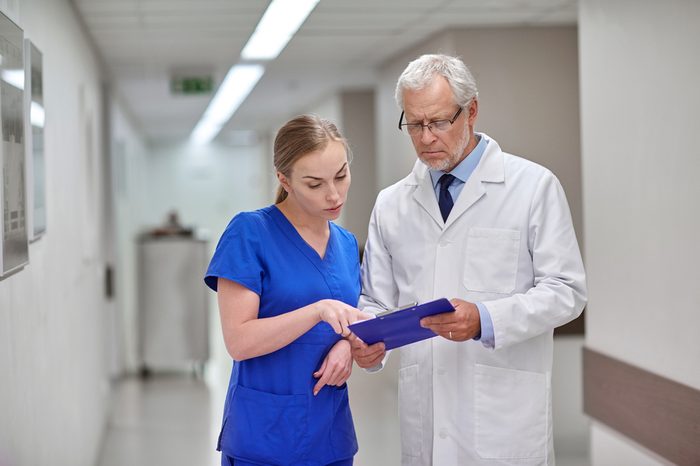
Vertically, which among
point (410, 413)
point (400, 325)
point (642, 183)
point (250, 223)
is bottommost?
point (410, 413)

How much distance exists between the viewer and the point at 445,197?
7.80 ft

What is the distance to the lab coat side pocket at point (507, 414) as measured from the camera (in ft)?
7.34

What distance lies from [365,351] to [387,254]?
39cm

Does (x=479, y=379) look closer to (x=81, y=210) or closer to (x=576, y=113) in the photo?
(x=81, y=210)

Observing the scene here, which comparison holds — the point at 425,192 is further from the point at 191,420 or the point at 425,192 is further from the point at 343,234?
the point at 191,420

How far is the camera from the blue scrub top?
207 cm

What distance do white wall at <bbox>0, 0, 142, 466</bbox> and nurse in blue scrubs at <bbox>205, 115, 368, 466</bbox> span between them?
2.30ft

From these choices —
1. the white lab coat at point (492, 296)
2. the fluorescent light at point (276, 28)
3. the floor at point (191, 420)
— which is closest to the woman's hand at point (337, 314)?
the white lab coat at point (492, 296)

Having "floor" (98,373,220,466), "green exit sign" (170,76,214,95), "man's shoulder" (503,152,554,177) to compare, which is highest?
"green exit sign" (170,76,214,95)

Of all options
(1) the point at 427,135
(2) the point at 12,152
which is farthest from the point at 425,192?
(2) the point at 12,152

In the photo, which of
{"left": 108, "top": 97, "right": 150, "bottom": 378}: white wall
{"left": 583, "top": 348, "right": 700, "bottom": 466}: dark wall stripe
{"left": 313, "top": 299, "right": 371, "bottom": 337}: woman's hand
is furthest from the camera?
{"left": 108, "top": 97, "right": 150, "bottom": 378}: white wall

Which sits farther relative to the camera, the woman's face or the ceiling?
the ceiling

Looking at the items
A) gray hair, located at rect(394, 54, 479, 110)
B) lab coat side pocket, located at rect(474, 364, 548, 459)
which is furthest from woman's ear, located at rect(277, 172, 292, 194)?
lab coat side pocket, located at rect(474, 364, 548, 459)

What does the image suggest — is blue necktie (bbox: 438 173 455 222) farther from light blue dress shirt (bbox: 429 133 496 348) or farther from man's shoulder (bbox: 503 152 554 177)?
man's shoulder (bbox: 503 152 554 177)
